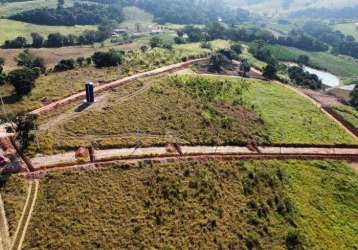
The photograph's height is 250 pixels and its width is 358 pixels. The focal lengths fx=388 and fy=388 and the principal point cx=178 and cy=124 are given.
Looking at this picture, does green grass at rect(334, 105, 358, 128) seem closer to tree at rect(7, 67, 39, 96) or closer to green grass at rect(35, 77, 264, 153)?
green grass at rect(35, 77, 264, 153)

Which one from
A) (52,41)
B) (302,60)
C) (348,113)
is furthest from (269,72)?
(52,41)

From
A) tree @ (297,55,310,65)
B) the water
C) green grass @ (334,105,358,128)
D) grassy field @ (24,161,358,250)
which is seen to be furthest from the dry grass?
the water

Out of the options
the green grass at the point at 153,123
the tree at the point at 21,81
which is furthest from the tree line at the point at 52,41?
the green grass at the point at 153,123

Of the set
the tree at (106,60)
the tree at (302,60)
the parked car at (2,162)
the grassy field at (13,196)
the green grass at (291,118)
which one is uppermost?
the tree at (106,60)

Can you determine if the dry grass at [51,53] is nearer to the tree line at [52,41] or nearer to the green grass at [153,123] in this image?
the tree line at [52,41]

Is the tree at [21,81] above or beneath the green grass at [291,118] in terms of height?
above

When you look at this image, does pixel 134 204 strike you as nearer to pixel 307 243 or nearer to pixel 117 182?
pixel 117 182

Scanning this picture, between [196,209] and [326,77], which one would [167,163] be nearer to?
[196,209]
